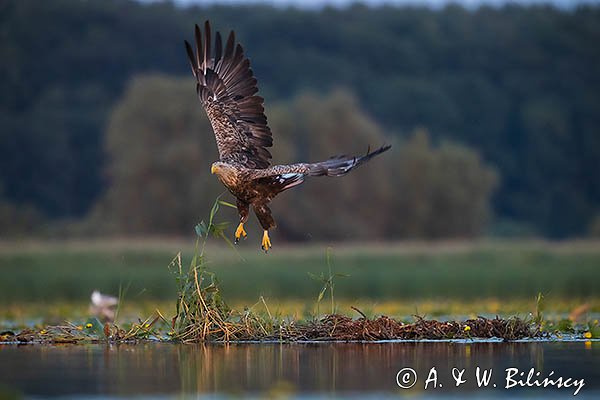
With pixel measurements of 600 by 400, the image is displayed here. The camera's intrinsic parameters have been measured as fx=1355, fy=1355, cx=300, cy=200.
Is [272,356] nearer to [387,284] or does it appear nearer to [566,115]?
[387,284]

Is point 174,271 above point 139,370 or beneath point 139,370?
above

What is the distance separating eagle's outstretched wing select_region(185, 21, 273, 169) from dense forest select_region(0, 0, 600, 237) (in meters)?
53.7

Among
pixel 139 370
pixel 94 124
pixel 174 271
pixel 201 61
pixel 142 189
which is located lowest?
pixel 139 370

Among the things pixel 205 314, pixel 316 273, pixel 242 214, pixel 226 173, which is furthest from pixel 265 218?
pixel 316 273

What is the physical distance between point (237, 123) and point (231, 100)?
290 millimetres

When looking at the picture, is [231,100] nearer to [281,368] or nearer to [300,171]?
[300,171]

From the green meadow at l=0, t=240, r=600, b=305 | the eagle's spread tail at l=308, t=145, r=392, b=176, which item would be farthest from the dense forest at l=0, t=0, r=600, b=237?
the eagle's spread tail at l=308, t=145, r=392, b=176

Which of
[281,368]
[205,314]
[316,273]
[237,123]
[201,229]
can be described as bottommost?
[281,368]

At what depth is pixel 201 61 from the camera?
14.6m

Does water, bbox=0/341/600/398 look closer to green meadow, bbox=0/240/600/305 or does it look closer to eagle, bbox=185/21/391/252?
eagle, bbox=185/21/391/252

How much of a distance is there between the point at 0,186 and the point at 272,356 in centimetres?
6274

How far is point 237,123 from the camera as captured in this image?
14312 mm

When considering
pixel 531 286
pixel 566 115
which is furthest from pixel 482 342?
pixel 566 115

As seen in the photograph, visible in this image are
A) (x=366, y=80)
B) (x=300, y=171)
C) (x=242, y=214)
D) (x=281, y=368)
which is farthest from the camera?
(x=366, y=80)
